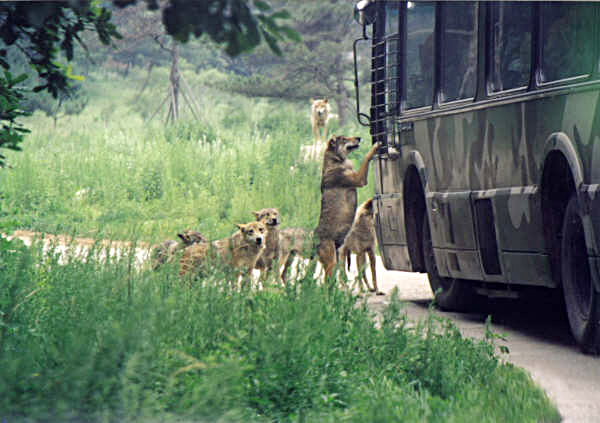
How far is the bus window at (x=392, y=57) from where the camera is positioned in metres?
12.0

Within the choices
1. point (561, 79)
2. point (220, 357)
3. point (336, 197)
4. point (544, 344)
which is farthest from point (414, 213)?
point (220, 357)

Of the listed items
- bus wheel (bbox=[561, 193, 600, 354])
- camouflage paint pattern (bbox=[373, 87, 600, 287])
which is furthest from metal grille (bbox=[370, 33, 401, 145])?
bus wheel (bbox=[561, 193, 600, 354])

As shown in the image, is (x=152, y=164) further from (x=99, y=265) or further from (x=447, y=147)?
(x=99, y=265)

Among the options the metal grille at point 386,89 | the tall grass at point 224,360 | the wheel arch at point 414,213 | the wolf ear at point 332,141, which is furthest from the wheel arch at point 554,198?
the wolf ear at point 332,141

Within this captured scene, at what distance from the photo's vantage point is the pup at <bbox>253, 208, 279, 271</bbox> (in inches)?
465

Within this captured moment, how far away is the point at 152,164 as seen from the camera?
1045 inches

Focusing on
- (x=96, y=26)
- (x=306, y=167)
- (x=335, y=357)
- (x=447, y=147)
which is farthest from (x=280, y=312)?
(x=306, y=167)

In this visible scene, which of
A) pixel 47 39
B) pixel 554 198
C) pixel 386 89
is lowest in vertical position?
pixel 554 198

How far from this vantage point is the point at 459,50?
1016cm

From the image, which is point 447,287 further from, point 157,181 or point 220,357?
point 157,181

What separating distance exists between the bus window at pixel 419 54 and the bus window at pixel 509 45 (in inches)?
63.0

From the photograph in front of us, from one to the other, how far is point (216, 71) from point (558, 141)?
43.2 metres

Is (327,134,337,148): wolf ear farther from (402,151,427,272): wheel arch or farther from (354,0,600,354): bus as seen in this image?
(402,151,427,272): wheel arch

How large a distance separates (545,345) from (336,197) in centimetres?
428
